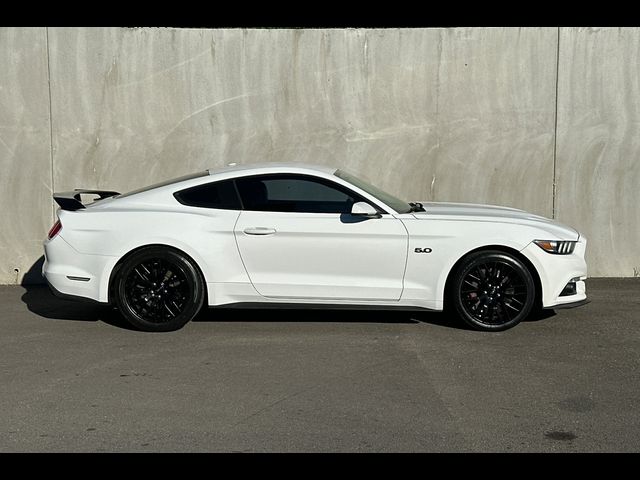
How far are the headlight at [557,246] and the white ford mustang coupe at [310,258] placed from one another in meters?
0.01

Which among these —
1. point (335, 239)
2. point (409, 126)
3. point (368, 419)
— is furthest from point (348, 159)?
point (368, 419)

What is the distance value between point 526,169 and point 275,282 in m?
4.17

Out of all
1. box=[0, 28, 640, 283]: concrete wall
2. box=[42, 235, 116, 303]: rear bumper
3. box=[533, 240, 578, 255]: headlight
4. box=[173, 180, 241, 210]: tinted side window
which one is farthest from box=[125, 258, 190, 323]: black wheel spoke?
box=[533, 240, 578, 255]: headlight

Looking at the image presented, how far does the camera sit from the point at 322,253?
715 centimetres

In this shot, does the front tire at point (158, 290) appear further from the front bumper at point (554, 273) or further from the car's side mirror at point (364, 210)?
the front bumper at point (554, 273)

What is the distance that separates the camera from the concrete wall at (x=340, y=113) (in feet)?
32.5

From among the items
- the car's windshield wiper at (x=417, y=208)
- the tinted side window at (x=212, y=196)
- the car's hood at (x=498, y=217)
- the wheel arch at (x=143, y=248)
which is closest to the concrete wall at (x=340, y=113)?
the car's windshield wiper at (x=417, y=208)

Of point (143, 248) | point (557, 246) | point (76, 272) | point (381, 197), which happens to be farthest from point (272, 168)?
point (557, 246)

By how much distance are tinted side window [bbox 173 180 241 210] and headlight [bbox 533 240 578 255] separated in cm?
264

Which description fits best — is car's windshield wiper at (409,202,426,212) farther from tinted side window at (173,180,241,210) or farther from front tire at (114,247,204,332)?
front tire at (114,247,204,332)

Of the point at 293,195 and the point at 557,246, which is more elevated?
the point at 293,195

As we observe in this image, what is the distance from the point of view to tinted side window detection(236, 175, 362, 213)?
23.9 ft

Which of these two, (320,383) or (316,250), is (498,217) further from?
A: (320,383)

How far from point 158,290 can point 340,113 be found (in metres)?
3.69
